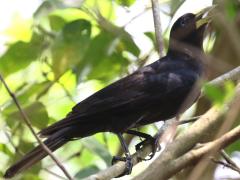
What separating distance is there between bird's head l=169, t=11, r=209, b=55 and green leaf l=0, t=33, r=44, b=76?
1060 millimetres

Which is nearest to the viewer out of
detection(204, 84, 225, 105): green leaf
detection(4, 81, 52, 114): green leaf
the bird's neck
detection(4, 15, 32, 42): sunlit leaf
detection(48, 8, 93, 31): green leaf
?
detection(204, 84, 225, 105): green leaf

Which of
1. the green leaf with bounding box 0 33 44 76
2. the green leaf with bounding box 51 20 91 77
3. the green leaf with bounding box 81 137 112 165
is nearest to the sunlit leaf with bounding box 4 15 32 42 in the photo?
the green leaf with bounding box 0 33 44 76

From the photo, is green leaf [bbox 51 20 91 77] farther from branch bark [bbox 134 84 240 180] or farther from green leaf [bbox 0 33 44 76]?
branch bark [bbox 134 84 240 180]

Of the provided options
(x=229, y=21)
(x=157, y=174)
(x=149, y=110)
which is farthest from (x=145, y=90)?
(x=229, y=21)

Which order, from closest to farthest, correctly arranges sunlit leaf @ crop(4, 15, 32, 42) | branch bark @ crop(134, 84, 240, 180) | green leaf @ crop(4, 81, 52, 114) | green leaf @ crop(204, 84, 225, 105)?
green leaf @ crop(204, 84, 225, 105), branch bark @ crop(134, 84, 240, 180), green leaf @ crop(4, 81, 52, 114), sunlit leaf @ crop(4, 15, 32, 42)

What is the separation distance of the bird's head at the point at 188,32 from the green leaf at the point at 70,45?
31.8 inches

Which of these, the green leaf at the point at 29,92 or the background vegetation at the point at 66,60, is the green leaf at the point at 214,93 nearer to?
the background vegetation at the point at 66,60

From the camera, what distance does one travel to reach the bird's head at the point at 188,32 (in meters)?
4.78

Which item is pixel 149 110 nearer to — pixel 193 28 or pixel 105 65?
pixel 105 65

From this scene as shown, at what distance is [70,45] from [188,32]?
Result: 3.84 ft

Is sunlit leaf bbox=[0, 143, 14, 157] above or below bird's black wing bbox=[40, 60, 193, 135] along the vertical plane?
below

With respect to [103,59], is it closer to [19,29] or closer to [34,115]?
[34,115]

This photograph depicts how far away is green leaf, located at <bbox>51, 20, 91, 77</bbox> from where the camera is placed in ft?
13.4

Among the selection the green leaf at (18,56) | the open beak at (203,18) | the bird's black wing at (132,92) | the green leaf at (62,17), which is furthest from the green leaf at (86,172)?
the open beak at (203,18)
